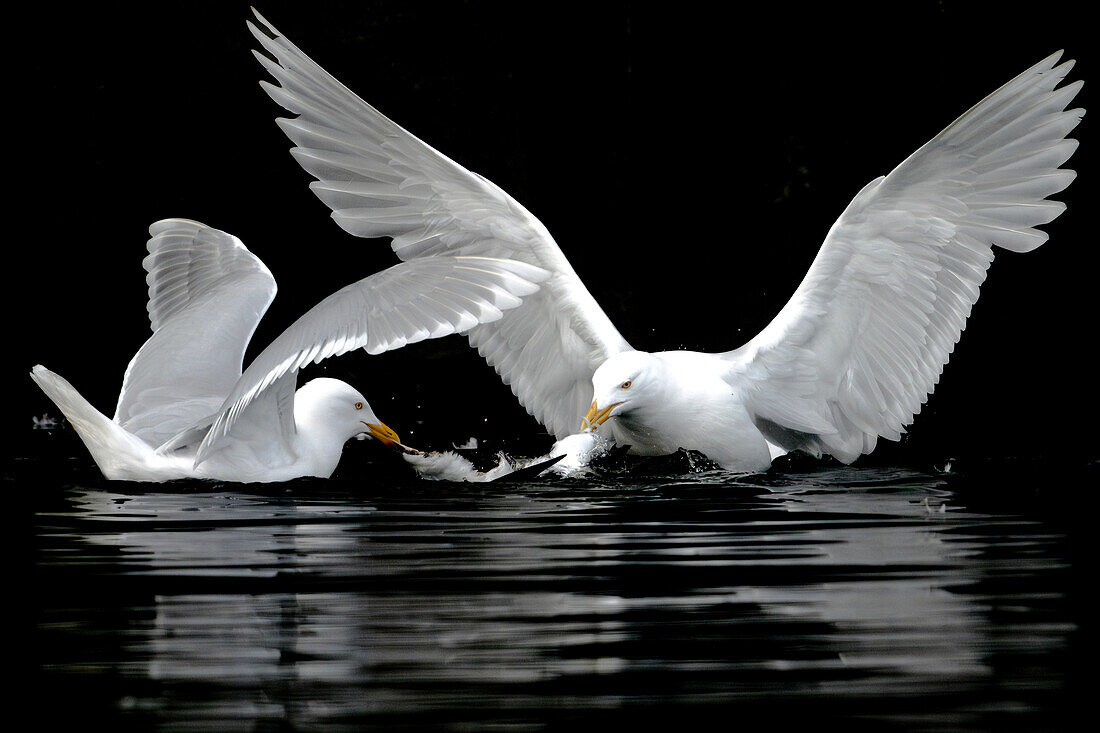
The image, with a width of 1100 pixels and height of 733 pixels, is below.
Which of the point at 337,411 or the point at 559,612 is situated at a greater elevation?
the point at 337,411

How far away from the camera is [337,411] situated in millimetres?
6613

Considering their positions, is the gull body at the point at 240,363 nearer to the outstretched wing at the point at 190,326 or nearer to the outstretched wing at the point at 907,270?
the outstretched wing at the point at 190,326

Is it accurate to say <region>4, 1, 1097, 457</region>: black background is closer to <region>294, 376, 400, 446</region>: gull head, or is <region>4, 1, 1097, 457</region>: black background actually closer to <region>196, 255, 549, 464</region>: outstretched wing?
<region>294, 376, 400, 446</region>: gull head

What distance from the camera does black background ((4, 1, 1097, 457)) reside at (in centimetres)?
1286

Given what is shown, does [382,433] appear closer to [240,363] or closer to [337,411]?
[337,411]

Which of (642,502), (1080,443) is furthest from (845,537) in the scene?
(1080,443)

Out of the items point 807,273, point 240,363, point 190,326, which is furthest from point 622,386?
point 190,326

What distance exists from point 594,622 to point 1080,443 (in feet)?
16.8

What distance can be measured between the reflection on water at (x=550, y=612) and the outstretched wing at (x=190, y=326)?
113cm

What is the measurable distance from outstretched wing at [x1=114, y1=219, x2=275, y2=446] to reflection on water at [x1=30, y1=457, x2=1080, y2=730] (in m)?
1.13

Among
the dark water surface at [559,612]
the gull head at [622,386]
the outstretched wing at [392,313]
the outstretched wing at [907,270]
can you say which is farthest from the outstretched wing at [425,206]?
the dark water surface at [559,612]

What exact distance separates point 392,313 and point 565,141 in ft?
26.8

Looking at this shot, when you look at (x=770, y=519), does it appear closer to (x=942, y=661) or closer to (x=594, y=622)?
(x=594, y=622)

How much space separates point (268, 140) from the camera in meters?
13.1
